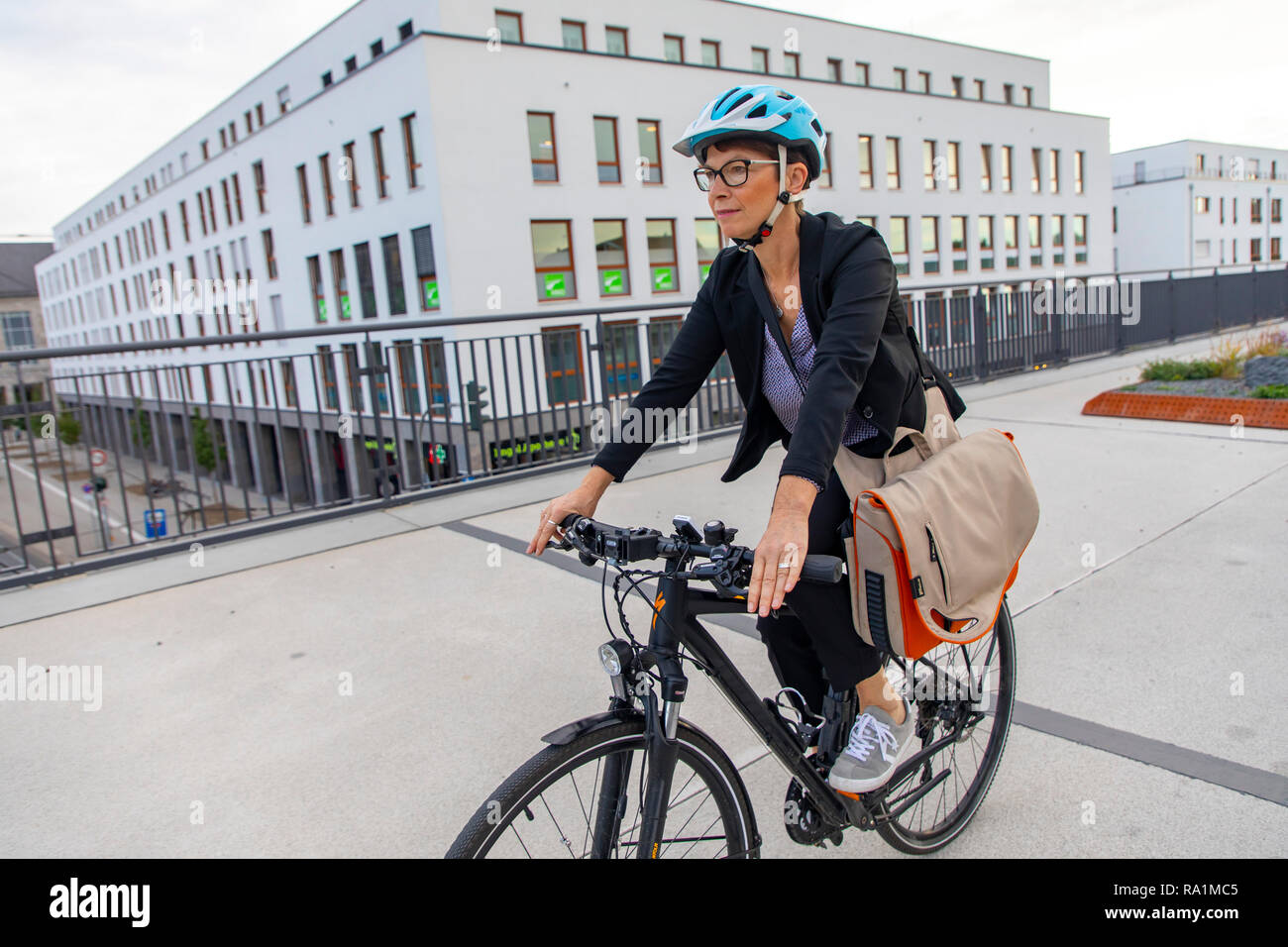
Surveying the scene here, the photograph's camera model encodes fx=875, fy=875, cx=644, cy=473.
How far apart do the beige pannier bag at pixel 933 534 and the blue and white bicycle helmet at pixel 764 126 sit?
0.61 m

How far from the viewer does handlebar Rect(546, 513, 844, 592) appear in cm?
151

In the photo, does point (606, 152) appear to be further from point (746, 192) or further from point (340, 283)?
point (746, 192)

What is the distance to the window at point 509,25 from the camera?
97.9 ft

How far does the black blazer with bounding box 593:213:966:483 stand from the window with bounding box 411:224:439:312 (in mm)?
26037

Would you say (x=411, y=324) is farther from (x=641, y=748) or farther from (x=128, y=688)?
(x=641, y=748)

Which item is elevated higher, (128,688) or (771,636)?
(771,636)

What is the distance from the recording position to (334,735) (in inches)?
120

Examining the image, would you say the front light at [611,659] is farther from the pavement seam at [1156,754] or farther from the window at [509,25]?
the window at [509,25]

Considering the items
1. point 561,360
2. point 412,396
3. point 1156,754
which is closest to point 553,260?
point 412,396

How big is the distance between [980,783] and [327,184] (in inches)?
1331

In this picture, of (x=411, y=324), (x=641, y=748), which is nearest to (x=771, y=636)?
(x=641, y=748)

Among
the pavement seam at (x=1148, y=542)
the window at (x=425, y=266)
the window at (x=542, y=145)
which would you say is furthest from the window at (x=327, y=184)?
the pavement seam at (x=1148, y=542)
